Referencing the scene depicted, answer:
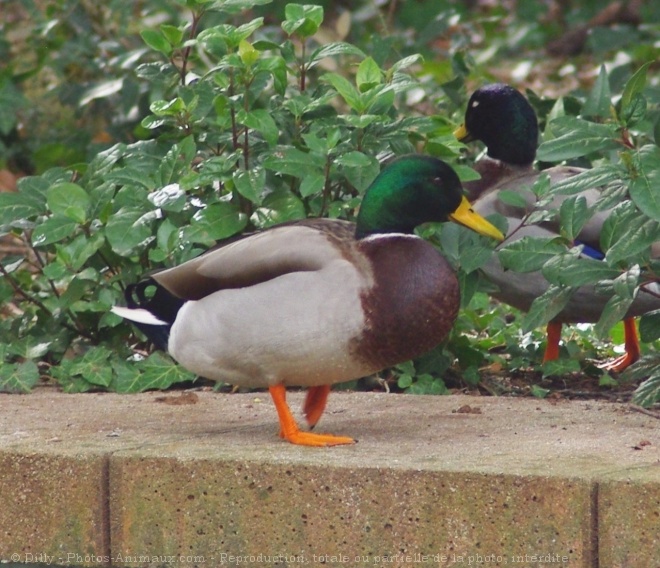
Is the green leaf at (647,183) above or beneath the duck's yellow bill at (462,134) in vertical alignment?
above

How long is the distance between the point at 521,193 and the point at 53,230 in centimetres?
172

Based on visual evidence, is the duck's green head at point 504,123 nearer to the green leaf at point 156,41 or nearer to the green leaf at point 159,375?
the green leaf at point 156,41

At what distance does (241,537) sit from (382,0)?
918 cm

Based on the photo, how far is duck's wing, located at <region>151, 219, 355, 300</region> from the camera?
3381mm

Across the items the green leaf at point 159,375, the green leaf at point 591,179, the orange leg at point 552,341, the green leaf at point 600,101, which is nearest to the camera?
the green leaf at point 591,179

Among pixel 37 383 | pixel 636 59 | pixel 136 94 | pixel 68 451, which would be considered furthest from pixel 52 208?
pixel 636 59

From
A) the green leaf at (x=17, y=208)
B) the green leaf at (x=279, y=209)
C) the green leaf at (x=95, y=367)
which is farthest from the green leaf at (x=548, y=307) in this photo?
the green leaf at (x=17, y=208)

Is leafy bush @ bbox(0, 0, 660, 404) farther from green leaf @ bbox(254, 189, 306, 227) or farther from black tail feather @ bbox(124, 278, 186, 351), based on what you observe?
black tail feather @ bbox(124, 278, 186, 351)

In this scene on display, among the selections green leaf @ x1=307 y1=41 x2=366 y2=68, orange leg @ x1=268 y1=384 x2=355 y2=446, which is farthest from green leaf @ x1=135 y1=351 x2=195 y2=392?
green leaf @ x1=307 y1=41 x2=366 y2=68

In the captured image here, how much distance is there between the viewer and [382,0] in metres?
11.6

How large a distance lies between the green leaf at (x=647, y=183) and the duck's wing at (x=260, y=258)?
0.78 m

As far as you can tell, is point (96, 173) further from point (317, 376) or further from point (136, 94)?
point (136, 94)

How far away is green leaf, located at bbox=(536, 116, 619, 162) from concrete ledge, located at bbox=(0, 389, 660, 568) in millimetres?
754

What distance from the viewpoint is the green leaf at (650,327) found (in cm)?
385
